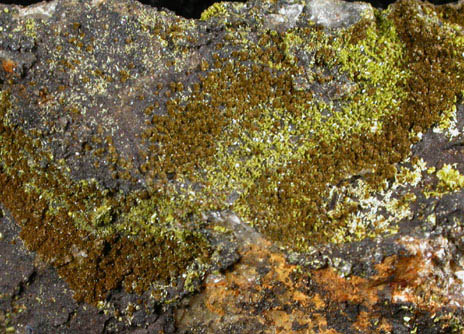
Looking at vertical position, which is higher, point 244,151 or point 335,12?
point 335,12

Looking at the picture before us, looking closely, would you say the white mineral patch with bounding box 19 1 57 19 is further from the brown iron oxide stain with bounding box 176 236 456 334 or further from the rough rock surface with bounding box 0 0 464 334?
the brown iron oxide stain with bounding box 176 236 456 334

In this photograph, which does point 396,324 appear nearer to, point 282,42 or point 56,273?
point 282,42

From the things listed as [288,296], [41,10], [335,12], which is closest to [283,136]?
[335,12]

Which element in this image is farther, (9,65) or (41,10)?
(41,10)

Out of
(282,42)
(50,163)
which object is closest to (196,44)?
(282,42)

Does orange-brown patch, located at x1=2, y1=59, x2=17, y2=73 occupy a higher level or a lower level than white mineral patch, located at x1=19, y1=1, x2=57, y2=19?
lower

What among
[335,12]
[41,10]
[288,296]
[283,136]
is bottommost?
[288,296]

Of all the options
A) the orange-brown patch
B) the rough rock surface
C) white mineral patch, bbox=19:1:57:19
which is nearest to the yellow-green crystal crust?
the rough rock surface

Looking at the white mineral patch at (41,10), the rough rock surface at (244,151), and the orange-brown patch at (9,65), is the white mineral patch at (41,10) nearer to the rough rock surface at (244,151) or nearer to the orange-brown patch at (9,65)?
the rough rock surface at (244,151)

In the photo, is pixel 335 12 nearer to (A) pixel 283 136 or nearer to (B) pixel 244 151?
(A) pixel 283 136
